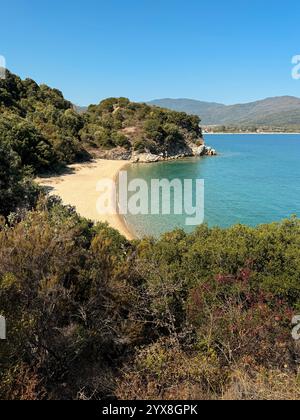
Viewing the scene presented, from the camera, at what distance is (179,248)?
40.1 ft

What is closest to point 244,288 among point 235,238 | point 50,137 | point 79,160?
point 235,238

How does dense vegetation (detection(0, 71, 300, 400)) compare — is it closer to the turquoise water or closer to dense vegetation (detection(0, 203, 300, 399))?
dense vegetation (detection(0, 203, 300, 399))

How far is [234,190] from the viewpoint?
44.7 m

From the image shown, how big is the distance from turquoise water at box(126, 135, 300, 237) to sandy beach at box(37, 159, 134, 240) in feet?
5.16

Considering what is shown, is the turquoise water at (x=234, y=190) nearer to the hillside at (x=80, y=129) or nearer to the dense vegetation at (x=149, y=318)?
the hillside at (x=80, y=129)

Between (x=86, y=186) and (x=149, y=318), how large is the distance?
32.1 m

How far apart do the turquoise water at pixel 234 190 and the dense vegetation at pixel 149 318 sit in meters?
15.4

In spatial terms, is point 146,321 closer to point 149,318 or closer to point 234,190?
point 149,318

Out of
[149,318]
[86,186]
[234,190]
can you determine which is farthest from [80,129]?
[149,318]

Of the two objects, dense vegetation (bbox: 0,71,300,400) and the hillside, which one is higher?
the hillside

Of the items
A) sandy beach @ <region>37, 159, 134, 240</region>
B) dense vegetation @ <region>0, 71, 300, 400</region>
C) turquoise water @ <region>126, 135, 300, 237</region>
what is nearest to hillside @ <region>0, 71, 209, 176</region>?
sandy beach @ <region>37, 159, 134, 240</region>

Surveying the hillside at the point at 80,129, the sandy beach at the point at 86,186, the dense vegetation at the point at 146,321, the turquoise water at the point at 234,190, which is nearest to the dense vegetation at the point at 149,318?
the dense vegetation at the point at 146,321

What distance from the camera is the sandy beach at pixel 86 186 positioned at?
94.8 ft

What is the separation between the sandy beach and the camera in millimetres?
28897
